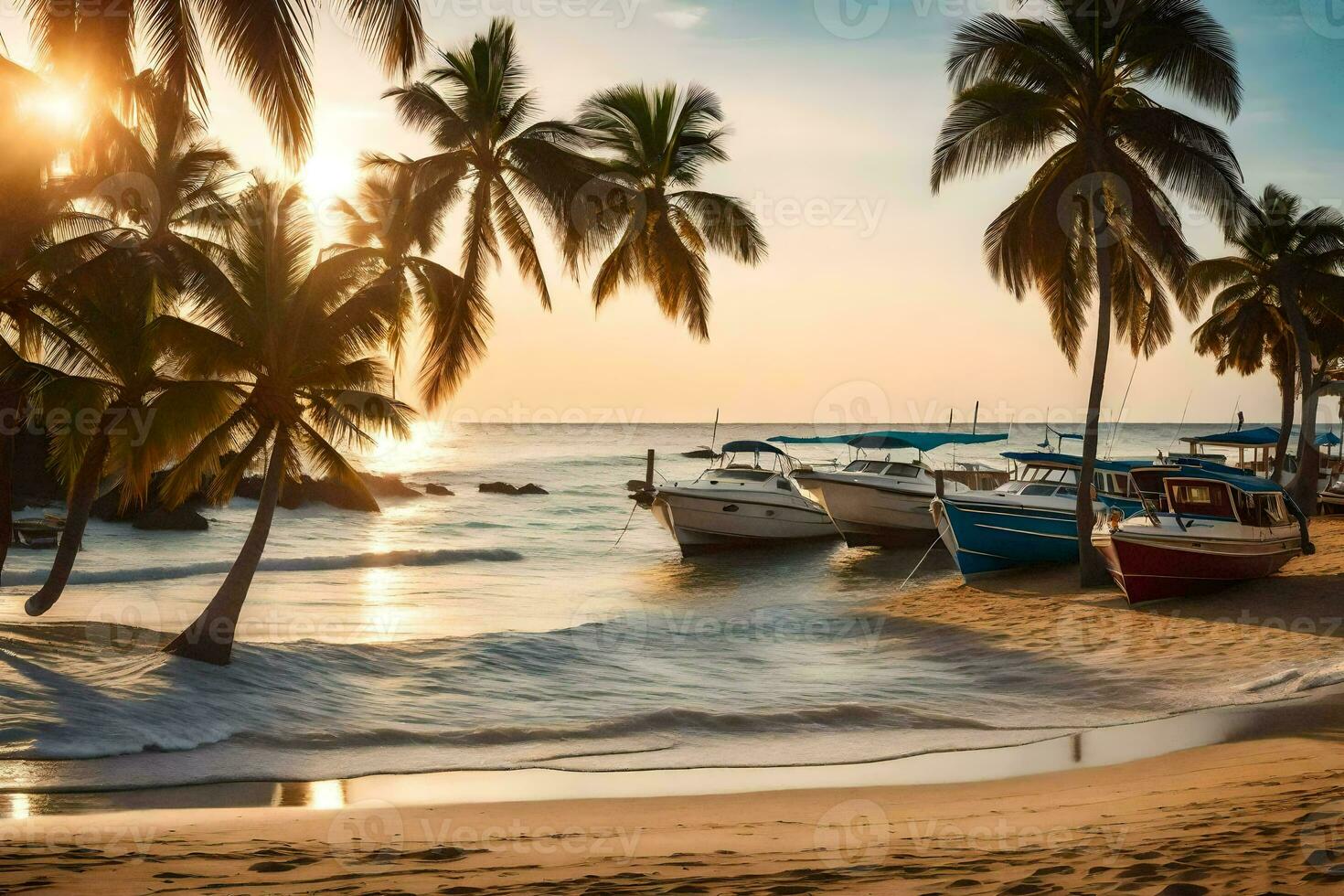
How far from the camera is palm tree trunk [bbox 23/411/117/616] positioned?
12.3 metres

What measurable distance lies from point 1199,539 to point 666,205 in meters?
13.6

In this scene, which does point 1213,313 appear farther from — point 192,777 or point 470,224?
point 192,777

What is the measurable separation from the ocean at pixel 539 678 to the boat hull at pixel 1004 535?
5.39ft

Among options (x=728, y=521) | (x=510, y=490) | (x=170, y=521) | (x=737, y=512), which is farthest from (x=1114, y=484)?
(x=510, y=490)

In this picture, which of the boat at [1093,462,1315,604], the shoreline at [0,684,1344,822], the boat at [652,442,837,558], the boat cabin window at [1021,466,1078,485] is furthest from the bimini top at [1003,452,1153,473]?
the shoreline at [0,684,1344,822]

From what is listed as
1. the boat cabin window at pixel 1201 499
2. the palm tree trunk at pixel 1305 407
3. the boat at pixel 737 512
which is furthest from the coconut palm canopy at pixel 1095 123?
the palm tree trunk at pixel 1305 407

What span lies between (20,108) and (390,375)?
4627mm

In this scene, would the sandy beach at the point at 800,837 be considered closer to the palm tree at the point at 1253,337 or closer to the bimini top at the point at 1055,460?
the bimini top at the point at 1055,460

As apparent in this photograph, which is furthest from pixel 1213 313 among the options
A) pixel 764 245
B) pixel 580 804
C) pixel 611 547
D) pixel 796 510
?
pixel 580 804

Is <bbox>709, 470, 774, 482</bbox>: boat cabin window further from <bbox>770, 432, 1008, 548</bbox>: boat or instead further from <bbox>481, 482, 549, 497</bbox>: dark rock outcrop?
<bbox>481, 482, 549, 497</bbox>: dark rock outcrop

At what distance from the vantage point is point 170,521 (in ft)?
112

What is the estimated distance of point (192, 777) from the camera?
858 cm

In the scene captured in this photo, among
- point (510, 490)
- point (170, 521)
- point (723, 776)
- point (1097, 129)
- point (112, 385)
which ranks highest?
point (1097, 129)

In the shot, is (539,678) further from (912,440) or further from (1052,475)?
(912,440)
